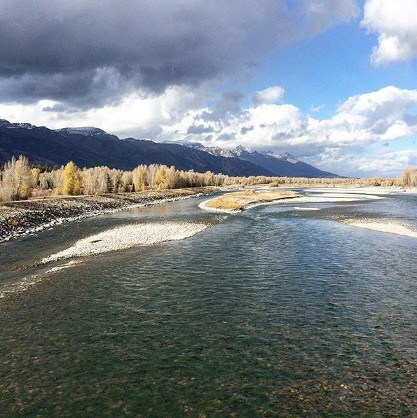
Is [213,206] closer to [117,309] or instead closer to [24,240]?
[24,240]

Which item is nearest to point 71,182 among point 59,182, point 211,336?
point 59,182

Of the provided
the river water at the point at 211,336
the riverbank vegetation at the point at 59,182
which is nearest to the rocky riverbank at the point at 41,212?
the riverbank vegetation at the point at 59,182

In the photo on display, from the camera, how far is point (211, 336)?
20266 millimetres

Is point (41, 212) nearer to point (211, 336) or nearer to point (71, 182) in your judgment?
point (71, 182)

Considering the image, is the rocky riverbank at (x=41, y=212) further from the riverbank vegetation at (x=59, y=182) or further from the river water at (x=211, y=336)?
the river water at (x=211, y=336)

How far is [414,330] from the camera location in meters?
20.7

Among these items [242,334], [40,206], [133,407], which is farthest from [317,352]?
[40,206]

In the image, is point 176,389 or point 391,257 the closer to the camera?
point 176,389

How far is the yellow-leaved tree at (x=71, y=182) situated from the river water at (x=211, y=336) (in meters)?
103

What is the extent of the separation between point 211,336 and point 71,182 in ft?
426

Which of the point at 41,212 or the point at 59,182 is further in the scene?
the point at 59,182

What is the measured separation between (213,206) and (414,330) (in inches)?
3427

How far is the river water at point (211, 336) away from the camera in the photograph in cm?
1452

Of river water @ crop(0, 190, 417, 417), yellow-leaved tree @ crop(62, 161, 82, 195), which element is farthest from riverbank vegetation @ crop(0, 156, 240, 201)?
river water @ crop(0, 190, 417, 417)
